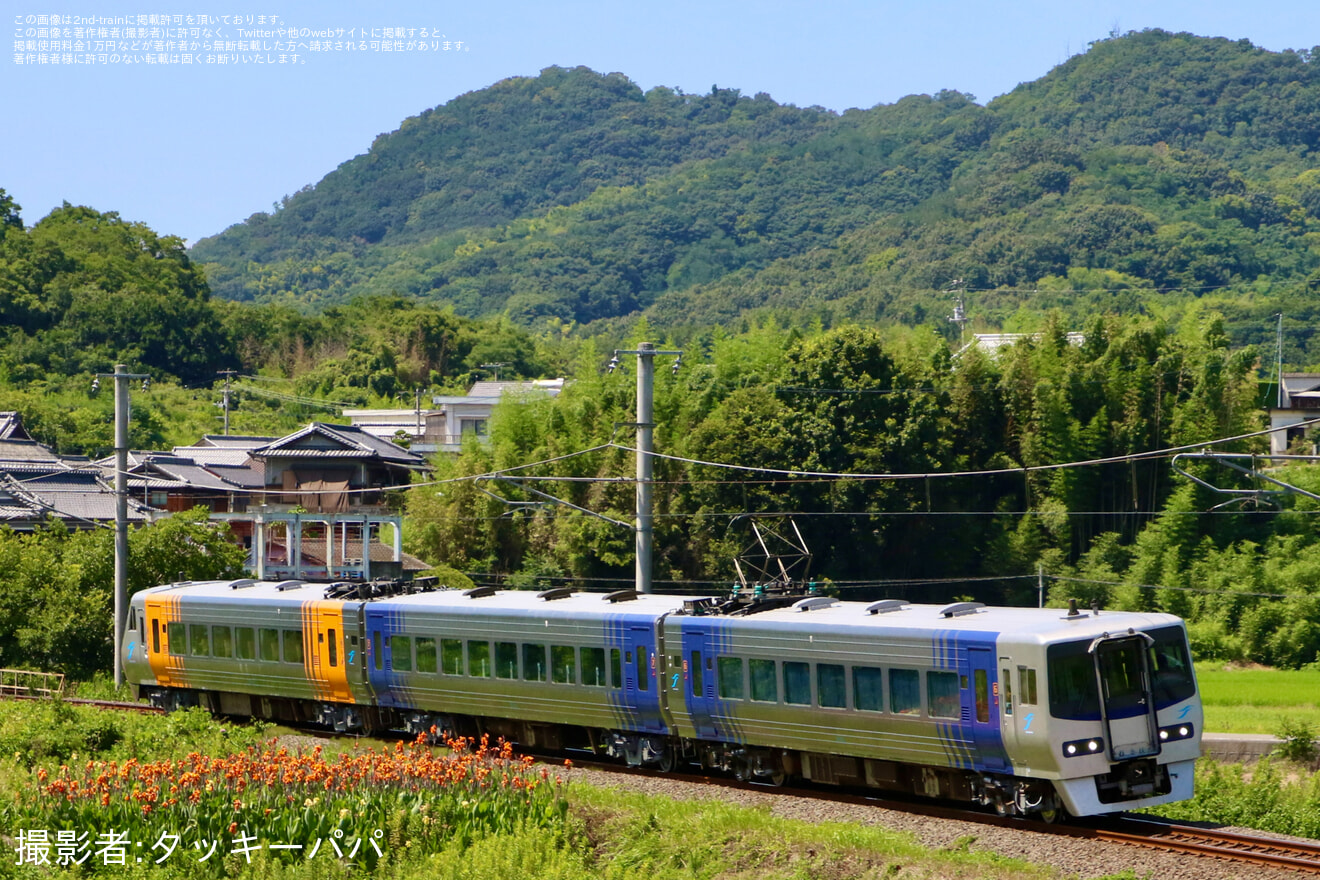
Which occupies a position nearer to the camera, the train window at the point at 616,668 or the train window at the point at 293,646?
the train window at the point at 616,668

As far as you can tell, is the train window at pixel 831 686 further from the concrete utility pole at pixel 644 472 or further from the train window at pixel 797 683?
the concrete utility pole at pixel 644 472

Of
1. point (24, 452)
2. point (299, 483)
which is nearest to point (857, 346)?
point (299, 483)

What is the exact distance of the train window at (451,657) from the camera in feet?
67.1

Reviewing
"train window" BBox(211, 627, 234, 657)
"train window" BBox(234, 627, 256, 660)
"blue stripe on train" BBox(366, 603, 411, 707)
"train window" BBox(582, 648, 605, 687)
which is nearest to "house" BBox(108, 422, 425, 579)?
"train window" BBox(211, 627, 234, 657)

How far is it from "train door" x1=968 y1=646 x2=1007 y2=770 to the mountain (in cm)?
8180

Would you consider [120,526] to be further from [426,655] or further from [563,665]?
[563,665]

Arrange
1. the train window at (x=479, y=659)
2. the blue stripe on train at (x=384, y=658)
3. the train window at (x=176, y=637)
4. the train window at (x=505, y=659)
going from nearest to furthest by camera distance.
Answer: the train window at (x=505, y=659)
the train window at (x=479, y=659)
the blue stripe on train at (x=384, y=658)
the train window at (x=176, y=637)

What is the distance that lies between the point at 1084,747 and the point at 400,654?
10060 millimetres

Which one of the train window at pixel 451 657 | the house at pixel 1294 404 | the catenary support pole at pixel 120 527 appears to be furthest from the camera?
the house at pixel 1294 404

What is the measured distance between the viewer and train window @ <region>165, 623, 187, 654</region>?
24.7 meters

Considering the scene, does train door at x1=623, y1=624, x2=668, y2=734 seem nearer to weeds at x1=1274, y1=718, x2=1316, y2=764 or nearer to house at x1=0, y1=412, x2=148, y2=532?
weeds at x1=1274, y1=718, x2=1316, y2=764

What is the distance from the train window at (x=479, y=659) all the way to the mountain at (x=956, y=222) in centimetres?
7881

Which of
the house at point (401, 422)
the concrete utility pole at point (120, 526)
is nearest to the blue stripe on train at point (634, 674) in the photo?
the concrete utility pole at point (120, 526)
